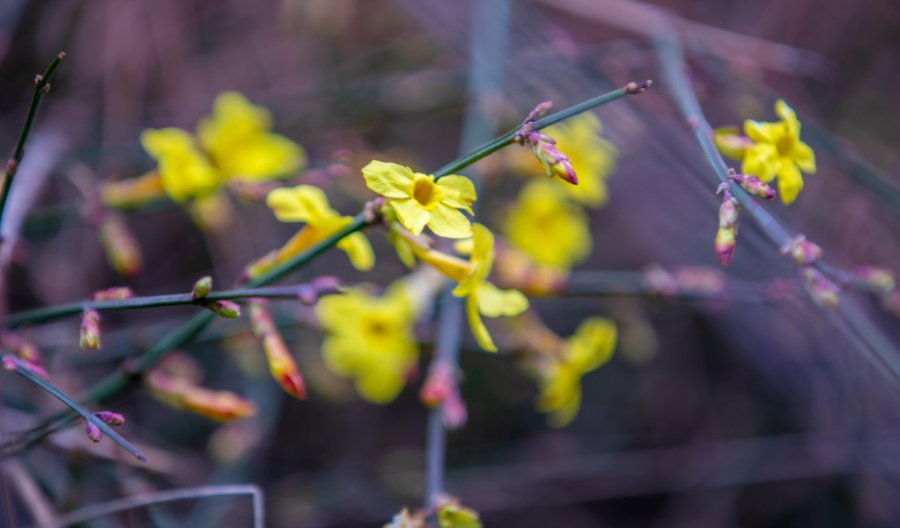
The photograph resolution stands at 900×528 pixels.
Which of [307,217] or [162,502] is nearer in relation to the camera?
[307,217]

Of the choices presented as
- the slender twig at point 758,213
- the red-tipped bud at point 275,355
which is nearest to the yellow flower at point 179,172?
the red-tipped bud at point 275,355

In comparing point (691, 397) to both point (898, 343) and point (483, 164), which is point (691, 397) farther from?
point (483, 164)

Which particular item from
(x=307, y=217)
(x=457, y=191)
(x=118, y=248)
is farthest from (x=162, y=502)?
(x=457, y=191)

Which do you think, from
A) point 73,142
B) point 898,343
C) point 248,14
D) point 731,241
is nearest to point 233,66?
point 248,14

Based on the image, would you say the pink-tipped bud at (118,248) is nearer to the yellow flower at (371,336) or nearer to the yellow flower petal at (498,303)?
the yellow flower at (371,336)

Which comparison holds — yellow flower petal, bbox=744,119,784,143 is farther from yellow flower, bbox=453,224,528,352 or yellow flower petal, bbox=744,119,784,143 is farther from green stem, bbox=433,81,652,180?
yellow flower, bbox=453,224,528,352

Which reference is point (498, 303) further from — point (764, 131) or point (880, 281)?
point (880, 281)
